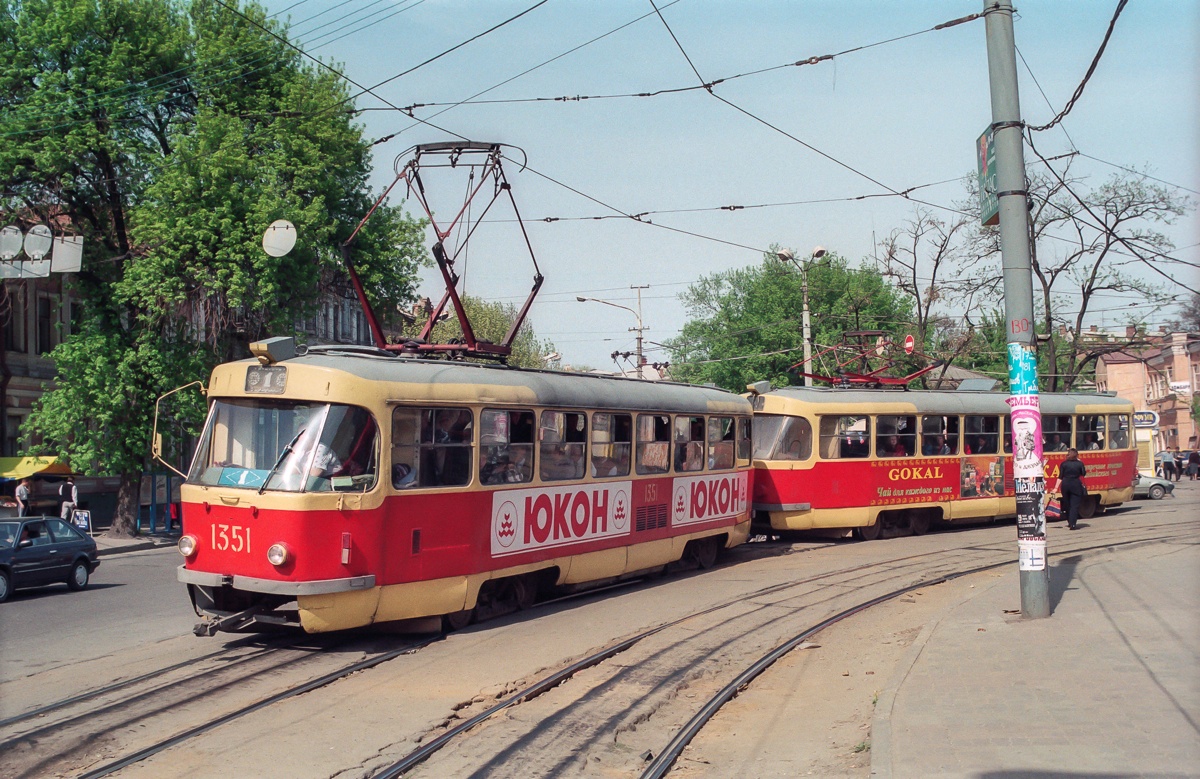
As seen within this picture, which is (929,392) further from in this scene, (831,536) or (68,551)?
(68,551)

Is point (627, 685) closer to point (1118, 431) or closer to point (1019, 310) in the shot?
point (1019, 310)

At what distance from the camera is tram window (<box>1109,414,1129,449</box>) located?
86.9 feet

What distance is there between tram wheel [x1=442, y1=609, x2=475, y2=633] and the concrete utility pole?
5.71m

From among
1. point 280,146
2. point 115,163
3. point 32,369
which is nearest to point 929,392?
point 280,146

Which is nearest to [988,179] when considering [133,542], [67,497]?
[133,542]

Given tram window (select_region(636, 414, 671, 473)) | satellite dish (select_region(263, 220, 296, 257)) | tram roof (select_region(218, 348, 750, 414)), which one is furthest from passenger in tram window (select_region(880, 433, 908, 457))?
satellite dish (select_region(263, 220, 296, 257))

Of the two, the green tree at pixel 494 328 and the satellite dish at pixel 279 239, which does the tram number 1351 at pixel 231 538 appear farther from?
the green tree at pixel 494 328

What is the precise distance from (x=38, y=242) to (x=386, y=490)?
16.0 meters

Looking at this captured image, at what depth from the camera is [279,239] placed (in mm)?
24547

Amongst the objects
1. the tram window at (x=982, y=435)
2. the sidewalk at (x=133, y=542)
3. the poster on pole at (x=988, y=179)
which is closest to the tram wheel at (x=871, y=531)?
the tram window at (x=982, y=435)

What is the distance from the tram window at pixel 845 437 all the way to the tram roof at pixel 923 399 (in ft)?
1.09

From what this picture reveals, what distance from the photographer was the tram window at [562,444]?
40.8 ft

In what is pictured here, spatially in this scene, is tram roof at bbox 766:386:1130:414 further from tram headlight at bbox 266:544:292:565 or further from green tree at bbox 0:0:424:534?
tram headlight at bbox 266:544:292:565

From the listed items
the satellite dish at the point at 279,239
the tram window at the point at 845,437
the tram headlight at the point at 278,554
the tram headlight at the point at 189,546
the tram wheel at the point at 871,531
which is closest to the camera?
the tram headlight at the point at 278,554
